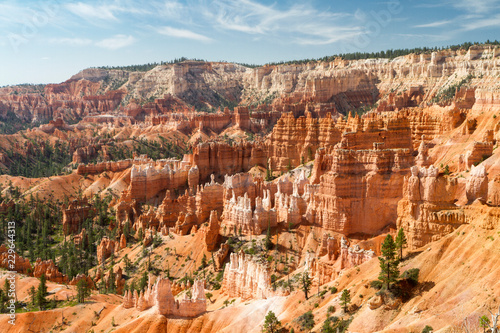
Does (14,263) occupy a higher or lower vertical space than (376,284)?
lower

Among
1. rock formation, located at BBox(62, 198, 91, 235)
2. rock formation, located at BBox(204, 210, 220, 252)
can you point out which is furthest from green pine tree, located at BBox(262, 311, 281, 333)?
rock formation, located at BBox(62, 198, 91, 235)

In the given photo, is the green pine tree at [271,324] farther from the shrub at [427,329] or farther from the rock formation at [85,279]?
the rock formation at [85,279]

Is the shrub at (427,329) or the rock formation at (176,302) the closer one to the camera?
the shrub at (427,329)

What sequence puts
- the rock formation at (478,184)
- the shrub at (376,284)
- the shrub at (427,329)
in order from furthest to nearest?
the rock formation at (478,184)
the shrub at (376,284)
the shrub at (427,329)

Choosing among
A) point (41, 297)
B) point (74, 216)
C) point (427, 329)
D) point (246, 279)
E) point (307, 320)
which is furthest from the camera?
point (74, 216)

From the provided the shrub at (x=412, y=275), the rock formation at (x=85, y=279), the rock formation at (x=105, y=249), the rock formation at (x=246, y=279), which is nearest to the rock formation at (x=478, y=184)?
the shrub at (x=412, y=275)

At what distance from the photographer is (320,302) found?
3675cm

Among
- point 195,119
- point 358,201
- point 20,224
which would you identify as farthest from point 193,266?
point 195,119

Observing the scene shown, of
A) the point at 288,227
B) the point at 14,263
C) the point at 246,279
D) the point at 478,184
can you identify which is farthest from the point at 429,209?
the point at 14,263

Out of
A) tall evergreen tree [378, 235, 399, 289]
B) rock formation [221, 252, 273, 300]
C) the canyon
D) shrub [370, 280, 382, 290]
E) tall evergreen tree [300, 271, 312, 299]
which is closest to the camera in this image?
tall evergreen tree [378, 235, 399, 289]

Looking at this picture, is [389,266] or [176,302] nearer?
[389,266]

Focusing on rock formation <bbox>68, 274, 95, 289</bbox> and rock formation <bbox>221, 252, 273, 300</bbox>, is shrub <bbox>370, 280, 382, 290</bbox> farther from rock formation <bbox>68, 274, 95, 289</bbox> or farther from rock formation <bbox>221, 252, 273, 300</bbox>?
rock formation <bbox>68, 274, 95, 289</bbox>

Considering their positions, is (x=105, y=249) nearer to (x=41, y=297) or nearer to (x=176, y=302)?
(x=41, y=297)

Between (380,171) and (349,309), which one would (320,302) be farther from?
(380,171)
